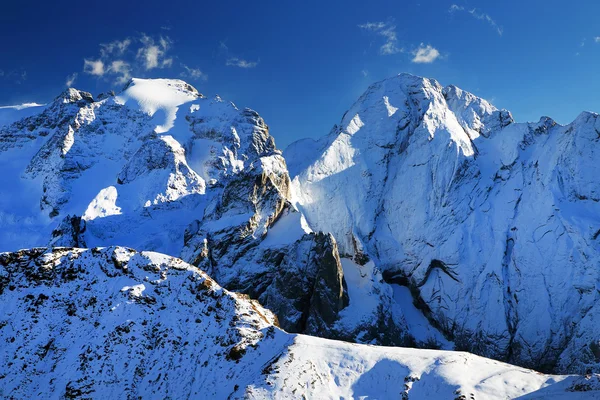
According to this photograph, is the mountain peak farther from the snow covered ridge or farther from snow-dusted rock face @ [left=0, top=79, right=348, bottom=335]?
the snow covered ridge

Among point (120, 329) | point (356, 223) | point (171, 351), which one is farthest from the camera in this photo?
point (356, 223)

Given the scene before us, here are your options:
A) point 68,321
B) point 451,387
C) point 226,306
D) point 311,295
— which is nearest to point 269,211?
point 311,295

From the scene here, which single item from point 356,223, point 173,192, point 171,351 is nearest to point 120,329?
point 171,351

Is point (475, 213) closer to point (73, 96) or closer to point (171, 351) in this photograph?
point (171, 351)

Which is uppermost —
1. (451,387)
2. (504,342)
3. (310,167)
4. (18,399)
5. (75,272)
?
(310,167)

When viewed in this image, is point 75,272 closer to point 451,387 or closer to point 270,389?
point 270,389

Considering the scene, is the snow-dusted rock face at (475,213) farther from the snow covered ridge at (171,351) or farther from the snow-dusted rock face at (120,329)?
the snow-dusted rock face at (120,329)
